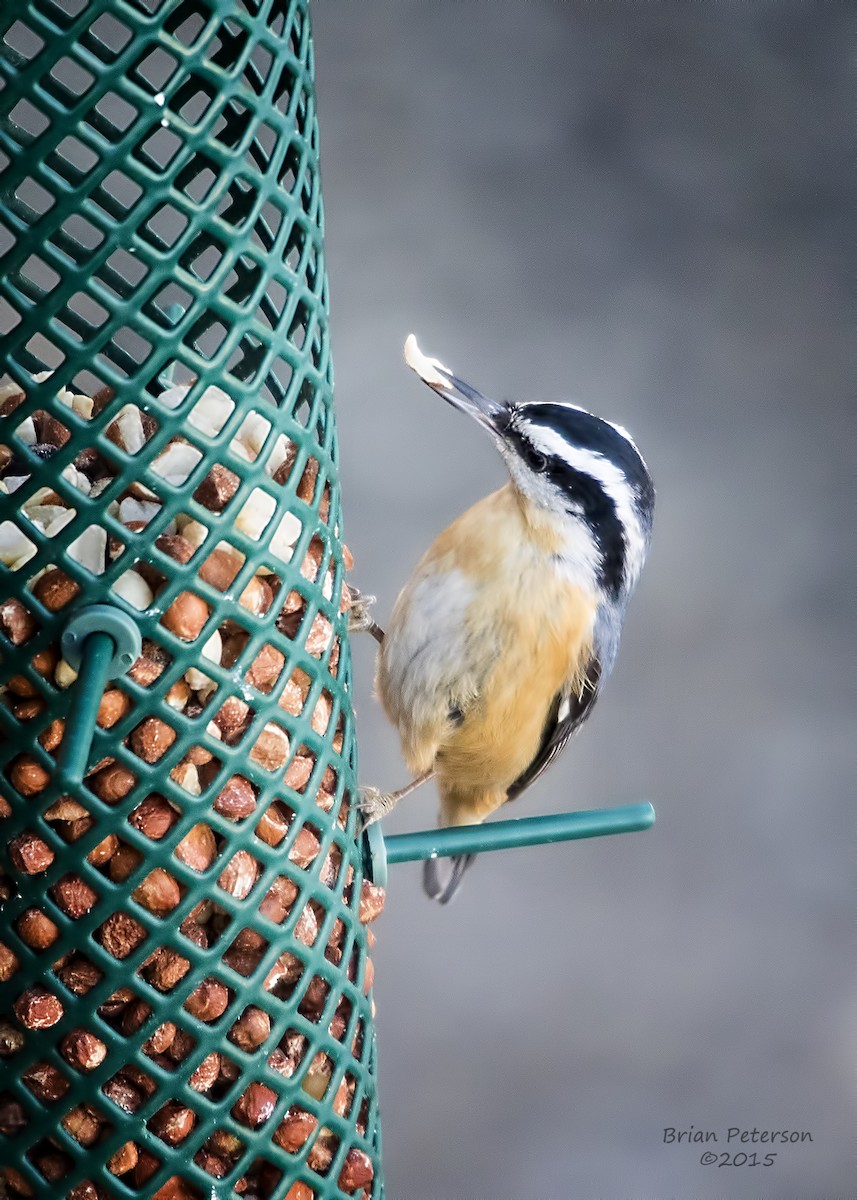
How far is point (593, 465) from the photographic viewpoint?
4.31 ft

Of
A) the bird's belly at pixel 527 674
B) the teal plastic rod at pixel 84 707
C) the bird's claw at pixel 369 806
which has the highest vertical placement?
the bird's belly at pixel 527 674

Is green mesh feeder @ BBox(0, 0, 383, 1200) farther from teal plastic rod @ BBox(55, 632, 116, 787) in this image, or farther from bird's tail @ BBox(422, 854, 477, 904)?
bird's tail @ BBox(422, 854, 477, 904)

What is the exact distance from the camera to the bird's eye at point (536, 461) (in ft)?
4.37

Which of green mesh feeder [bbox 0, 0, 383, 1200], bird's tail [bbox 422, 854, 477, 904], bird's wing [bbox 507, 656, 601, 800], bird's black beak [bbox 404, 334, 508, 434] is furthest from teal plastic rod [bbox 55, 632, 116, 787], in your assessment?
bird's tail [bbox 422, 854, 477, 904]

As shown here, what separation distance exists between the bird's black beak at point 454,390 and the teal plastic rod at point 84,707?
45cm

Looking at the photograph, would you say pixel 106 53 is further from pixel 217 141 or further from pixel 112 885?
pixel 112 885

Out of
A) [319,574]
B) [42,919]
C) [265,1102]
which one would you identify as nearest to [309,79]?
[319,574]

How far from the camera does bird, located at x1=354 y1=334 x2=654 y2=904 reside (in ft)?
4.35

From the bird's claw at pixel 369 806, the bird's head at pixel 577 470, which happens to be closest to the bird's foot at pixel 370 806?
the bird's claw at pixel 369 806

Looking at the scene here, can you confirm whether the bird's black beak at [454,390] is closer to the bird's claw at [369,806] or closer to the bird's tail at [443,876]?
the bird's claw at [369,806]

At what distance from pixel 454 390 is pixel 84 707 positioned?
63 centimetres

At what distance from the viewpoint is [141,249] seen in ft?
2.66

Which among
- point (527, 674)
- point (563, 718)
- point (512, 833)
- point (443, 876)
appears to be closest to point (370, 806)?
point (512, 833)

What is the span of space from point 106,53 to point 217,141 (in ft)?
0.33
